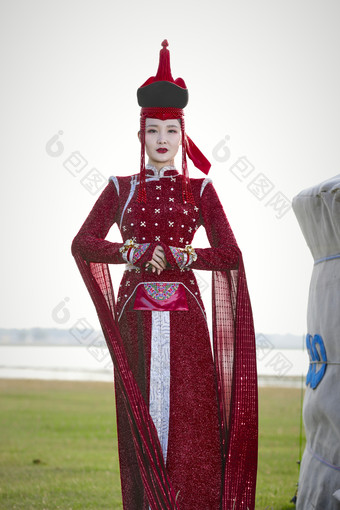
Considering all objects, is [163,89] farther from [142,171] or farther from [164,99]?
[142,171]

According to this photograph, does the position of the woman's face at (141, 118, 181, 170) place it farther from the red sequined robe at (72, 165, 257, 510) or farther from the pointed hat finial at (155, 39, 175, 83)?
the pointed hat finial at (155, 39, 175, 83)

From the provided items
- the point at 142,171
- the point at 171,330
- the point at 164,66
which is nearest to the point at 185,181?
the point at 142,171

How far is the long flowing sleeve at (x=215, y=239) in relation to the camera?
2.59m

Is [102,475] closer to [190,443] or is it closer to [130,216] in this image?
[190,443]

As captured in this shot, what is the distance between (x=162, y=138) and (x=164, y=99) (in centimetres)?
16

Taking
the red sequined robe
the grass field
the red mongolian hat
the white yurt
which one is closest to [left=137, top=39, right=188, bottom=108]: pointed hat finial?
the red mongolian hat

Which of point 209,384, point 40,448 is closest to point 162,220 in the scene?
point 209,384

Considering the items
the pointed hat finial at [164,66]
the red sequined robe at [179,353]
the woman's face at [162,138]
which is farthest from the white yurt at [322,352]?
the pointed hat finial at [164,66]

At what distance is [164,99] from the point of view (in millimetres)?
2723

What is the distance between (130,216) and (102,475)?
249 centimetres

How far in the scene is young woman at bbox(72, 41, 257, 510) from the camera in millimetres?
2545

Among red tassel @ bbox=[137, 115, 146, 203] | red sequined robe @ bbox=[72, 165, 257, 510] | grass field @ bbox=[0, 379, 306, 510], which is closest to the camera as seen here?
red sequined robe @ bbox=[72, 165, 257, 510]

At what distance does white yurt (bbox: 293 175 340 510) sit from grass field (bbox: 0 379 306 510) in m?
0.79

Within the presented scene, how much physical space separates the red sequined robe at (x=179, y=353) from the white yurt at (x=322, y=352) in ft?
0.91
